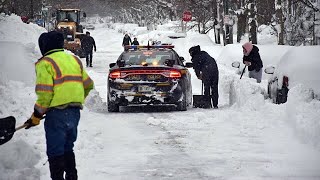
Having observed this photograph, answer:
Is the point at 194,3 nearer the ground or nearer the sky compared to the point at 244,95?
nearer the sky

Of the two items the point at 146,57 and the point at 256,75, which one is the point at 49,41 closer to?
the point at 146,57

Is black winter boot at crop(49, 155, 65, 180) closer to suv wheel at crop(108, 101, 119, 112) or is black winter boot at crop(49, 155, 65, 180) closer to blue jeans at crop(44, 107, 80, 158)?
blue jeans at crop(44, 107, 80, 158)

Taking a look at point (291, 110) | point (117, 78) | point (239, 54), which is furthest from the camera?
point (239, 54)

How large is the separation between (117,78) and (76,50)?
22747mm

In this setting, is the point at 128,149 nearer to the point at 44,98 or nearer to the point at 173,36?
the point at 44,98

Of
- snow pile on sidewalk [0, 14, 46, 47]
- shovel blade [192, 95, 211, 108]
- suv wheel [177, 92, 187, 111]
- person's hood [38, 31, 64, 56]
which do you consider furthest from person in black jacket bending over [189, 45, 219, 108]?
snow pile on sidewalk [0, 14, 46, 47]

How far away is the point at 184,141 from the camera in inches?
356

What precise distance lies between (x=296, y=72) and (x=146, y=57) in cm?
348

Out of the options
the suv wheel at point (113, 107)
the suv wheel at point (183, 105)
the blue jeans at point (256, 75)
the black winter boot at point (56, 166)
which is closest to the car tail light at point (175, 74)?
the suv wheel at point (183, 105)

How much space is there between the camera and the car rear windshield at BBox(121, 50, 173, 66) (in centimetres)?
1283

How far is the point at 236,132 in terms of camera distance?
9867mm

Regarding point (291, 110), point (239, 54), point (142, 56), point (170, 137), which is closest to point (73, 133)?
point (170, 137)

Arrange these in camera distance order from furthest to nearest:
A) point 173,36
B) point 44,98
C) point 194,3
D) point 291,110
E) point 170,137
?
point 173,36, point 194,3, point 291,110, point 170,137, point 44,98

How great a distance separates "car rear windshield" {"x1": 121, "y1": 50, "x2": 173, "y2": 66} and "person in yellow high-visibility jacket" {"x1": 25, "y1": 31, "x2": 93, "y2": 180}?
7.20 metres
